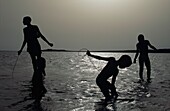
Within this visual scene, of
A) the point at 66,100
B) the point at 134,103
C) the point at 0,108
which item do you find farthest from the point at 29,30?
the point at 134,103

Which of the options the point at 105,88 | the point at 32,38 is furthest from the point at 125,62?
the point at 32,38

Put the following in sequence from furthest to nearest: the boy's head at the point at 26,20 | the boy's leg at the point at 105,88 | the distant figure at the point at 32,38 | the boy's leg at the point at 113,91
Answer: the distant figure at the point at 32,38, the boy's head at the point at 26,20, the boy's leg at the point at 113,91, the boy's leg at the point at 105,88

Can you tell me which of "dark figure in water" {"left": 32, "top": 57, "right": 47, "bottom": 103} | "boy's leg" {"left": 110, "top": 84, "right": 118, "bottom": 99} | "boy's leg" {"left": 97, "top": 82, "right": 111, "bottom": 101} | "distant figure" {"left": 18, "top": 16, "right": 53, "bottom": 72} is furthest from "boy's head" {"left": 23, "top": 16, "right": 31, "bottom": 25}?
"boy's leg" {"left": 110, "top": 84, "right": 118, "bottom": 99}

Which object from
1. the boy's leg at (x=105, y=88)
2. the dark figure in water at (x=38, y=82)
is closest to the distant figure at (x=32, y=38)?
the dark figure in water at (x=38, y=82)

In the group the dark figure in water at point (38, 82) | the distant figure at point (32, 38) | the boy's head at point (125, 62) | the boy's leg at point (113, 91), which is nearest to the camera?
the boy's head at point (125, 62)

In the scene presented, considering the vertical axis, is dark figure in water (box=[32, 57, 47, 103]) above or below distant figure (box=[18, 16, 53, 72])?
below

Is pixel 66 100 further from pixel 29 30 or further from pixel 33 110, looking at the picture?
pixel 29 30

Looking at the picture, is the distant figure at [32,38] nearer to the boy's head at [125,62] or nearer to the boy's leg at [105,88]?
the boy's leg at [105,88]

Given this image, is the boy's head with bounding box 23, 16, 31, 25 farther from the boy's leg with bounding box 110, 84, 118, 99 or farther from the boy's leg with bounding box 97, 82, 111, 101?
the boy's leg with bounding box 110, 84, 118, 99

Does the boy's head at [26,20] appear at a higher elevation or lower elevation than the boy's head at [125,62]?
higher

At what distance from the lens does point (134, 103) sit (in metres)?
8.64

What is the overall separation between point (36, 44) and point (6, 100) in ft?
7.88

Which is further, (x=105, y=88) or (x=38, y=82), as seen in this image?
(x=38, y=82)

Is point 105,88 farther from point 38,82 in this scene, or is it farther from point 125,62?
point 38,82
